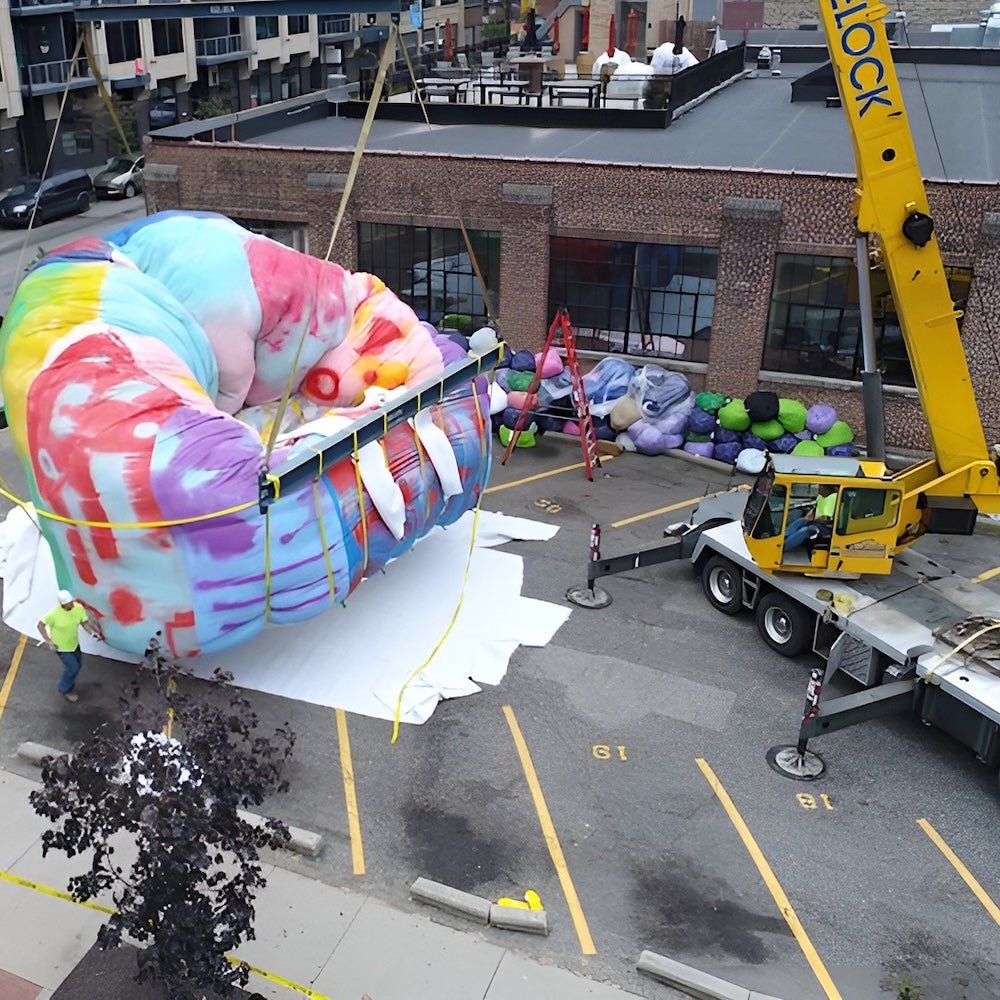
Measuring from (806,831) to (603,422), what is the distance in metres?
11.2

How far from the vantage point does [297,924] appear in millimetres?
9359

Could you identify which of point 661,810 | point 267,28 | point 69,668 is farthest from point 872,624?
point 267,28

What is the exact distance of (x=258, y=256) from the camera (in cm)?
1345

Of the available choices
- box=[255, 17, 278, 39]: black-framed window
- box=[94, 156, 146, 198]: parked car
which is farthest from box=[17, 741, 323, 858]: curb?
box=[255, 17, 278, 39]: black-framed window

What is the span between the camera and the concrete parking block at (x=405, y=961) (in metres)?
8.76

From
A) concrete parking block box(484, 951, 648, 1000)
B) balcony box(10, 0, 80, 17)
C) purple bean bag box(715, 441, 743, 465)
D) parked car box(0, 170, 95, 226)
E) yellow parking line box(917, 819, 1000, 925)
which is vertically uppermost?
balcony box(10, 0, 80, 17)

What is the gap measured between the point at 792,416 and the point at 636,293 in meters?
4.16

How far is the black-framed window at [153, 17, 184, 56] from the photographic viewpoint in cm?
5216

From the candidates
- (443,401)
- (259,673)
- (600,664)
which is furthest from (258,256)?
(600,664)

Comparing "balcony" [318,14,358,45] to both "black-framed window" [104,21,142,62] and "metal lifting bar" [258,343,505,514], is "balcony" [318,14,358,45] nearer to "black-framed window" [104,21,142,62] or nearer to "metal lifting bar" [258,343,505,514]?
"black-framed window" [104,21,142,62]

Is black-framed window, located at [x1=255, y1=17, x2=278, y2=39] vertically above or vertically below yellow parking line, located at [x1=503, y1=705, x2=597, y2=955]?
above

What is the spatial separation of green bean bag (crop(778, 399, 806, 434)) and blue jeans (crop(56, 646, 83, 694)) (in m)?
12.8

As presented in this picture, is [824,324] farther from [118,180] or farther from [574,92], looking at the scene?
[118,180]

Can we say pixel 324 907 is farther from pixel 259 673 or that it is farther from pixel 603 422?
pixel 603 422
